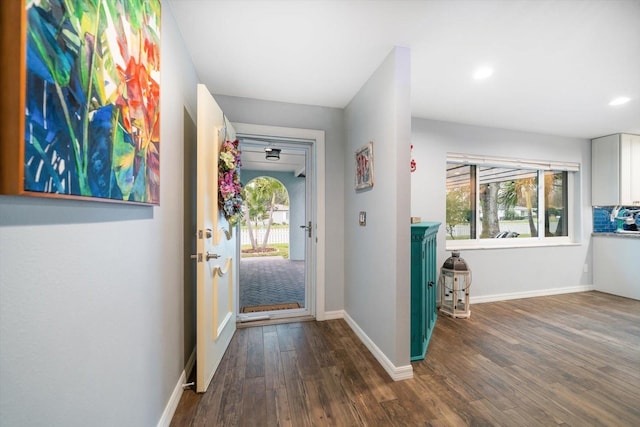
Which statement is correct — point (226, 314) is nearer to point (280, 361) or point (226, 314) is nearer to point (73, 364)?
point (280, 361)

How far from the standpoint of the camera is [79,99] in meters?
0.67

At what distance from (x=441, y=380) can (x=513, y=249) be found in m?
2.66

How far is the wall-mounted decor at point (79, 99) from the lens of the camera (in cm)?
50

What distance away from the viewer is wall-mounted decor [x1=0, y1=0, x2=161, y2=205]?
1.63 feet

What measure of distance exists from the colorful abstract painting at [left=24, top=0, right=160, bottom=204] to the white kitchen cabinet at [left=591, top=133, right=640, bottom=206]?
5.78 m

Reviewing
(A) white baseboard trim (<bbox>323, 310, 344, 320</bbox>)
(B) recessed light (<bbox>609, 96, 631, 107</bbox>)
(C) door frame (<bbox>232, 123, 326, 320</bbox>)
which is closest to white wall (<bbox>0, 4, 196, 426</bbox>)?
(C) door frame (<bbox>232, 123, 326, 320</bbox>)

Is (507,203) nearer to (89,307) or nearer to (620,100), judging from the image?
(620,100)

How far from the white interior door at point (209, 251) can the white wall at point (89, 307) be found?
0.17 metres

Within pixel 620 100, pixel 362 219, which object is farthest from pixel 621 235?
pixel 362 219

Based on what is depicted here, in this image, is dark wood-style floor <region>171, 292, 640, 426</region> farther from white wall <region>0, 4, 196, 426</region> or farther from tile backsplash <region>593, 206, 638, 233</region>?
tile backsplash <region>593, 206, 638, 233</region>

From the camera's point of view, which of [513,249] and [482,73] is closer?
[482,73]

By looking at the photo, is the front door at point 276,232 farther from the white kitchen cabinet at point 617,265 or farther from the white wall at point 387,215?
the white kitchen cabinet at point 617,265

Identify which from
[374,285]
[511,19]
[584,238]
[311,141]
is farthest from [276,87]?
[584,238]

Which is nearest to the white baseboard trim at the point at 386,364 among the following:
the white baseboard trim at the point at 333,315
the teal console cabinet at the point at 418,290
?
the teal console cabinet at the point at 418,290
